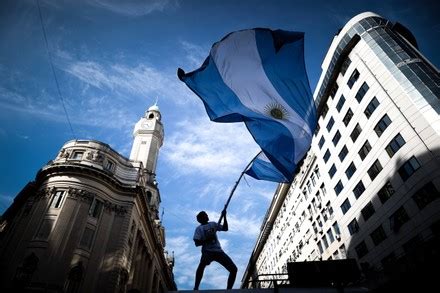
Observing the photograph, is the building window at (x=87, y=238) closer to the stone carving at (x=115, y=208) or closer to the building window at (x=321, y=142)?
the stone carving at (x=115, y=208)

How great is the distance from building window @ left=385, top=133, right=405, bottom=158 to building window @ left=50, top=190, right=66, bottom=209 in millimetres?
32401

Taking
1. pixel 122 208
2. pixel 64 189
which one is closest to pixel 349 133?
pixel 122 208

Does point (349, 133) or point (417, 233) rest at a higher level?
point (349, 133)

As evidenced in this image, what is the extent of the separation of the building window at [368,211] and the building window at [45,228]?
101 feet

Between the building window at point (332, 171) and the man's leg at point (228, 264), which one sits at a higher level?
the building window at point (332, 171)

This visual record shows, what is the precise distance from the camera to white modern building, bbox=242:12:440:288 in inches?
798

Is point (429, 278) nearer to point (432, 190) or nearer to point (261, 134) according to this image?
point (432, 190)

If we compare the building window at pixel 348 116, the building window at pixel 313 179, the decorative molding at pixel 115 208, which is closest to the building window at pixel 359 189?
the building window at pixel 348 116

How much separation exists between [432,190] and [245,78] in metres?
18.4

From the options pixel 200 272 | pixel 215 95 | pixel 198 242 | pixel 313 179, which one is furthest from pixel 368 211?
pixel 200 272

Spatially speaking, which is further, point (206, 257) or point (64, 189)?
point (64, 189)

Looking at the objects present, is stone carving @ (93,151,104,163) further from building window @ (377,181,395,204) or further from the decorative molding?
building window @ (377,181,395,204)

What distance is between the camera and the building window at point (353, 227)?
92.2 ft

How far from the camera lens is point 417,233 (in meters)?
20.1
